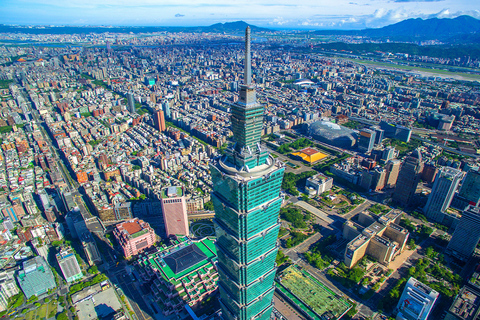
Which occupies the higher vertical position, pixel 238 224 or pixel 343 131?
pixel 238 224

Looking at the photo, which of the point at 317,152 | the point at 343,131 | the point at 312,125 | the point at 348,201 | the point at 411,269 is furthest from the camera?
the point at 312,125

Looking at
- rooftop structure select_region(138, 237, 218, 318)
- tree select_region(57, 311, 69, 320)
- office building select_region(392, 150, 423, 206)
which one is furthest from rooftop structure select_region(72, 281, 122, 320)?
office building select_region(392, 150, 423, 206)

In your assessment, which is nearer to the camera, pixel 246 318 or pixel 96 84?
pixel 246 318

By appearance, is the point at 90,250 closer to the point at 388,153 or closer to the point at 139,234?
the point at 139,234

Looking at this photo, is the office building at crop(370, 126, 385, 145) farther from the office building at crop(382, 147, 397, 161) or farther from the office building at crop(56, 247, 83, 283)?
the office building at crop(56, 247, 83, 283)

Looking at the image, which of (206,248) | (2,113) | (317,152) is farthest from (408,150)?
(2,113)

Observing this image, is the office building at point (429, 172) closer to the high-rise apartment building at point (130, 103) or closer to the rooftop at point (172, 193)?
the rooftop at point (172, 193)

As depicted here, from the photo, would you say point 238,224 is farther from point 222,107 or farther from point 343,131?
point 222,107
